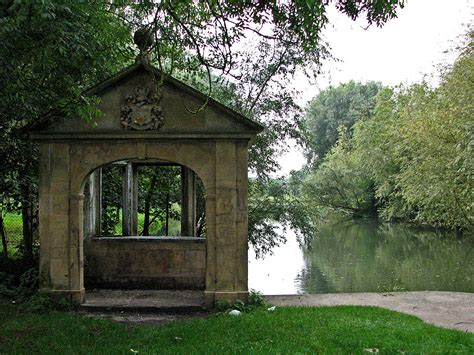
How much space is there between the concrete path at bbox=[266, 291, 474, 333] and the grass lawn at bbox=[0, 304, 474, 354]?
0.60 metres

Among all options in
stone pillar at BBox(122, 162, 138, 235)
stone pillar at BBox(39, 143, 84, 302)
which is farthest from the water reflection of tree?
stone pillar at BBox(39, 143, 84, 302)

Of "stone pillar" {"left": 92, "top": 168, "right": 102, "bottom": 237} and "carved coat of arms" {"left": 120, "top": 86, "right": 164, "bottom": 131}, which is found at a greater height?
"carved coat of arms" {"left": 120, "top": 86, "right": 164, "bottom": 131}

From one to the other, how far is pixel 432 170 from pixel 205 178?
13355 millimetres

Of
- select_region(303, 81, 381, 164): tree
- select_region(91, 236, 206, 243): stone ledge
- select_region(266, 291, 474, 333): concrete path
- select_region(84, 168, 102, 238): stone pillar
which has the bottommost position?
select_region(266, 291, 474, 333): concrete path

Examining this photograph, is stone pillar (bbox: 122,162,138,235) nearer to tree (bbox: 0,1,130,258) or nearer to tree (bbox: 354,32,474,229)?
tree (bbox: 0,1,130,258)

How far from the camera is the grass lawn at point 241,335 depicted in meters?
6.33

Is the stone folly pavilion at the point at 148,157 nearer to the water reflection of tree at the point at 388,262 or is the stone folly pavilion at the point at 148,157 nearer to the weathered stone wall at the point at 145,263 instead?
the weathered stone wall at the point at 145,263

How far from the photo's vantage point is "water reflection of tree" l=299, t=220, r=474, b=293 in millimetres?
15719

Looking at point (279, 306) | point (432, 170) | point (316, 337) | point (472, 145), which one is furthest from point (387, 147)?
point (316, 337)

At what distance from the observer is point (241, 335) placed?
6926mm

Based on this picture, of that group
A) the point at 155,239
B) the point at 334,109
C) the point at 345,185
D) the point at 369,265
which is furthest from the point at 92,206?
the point at 334,109

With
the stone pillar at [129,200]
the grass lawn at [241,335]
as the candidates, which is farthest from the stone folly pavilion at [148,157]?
the stone pillar at [129,200]

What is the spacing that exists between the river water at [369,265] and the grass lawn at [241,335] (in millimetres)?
6276

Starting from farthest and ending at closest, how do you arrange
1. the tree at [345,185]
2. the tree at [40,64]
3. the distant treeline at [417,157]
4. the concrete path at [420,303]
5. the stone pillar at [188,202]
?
the tree at [345,185]
the distant treeline at [417,157]
the stone pillar at [188,202]
the concrete path at [420,303]
the tree at [40,64]
